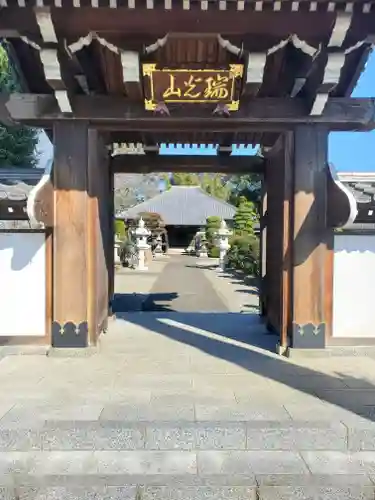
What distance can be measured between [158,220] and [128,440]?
36.5 meters

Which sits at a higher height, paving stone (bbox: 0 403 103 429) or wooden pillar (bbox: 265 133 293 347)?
wooden pillar (bbox: 265 133 293 347)

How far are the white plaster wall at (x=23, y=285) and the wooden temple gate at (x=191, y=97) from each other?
0.28 m

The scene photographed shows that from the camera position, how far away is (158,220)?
3972 cm

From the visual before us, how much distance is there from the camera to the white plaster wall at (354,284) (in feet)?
19.8

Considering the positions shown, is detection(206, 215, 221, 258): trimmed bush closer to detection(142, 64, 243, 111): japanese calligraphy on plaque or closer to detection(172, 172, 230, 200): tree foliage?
detection(172, 172, 230, 200): tree foliage

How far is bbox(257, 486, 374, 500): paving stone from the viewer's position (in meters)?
3.00

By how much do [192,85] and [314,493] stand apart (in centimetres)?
414

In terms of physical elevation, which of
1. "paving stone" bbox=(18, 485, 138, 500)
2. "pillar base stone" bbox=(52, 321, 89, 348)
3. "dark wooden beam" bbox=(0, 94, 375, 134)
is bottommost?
"paving stone" bbox=(18, 485, 138, 500)

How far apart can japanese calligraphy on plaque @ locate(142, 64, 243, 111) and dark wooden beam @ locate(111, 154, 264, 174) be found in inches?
108

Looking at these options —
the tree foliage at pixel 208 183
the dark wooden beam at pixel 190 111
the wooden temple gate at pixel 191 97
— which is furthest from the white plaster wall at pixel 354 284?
the tree foliage at pixel 208 183

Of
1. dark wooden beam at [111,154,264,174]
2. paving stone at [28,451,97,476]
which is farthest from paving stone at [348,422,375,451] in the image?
dark wooden beam at [111,154,264,174]

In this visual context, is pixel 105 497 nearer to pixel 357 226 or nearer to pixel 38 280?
pixel 38 280

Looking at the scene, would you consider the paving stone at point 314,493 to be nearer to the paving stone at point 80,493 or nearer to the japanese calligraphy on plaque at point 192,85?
the paving stone at point 80,493

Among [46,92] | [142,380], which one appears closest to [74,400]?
[142,380]
